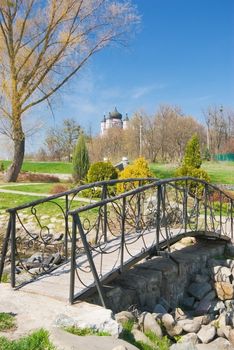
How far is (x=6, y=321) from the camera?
3855 mm

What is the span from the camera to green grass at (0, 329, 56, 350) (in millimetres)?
3293

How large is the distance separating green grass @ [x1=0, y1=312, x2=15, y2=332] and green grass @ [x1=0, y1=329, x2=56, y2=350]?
0.30m

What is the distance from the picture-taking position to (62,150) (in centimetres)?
5097

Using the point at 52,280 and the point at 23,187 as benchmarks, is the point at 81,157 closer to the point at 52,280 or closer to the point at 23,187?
the point at 23,187

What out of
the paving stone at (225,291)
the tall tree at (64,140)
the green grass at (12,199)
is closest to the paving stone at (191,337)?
the paving stone at (225,291)

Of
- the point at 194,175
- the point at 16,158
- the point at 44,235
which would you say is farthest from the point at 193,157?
the point at 16,158

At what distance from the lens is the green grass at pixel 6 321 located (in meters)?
3.75

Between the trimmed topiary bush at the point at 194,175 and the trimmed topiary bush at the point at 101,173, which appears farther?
the trimmed topiary bush at the point at 101,173

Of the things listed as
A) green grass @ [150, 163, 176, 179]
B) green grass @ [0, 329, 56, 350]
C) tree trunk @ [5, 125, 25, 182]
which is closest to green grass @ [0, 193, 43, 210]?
tree trunk @ [5, 125, 25, 182]

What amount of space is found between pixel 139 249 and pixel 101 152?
3823cm

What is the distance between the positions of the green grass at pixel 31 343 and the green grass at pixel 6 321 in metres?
0.30

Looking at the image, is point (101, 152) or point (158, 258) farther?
point (101, 152)

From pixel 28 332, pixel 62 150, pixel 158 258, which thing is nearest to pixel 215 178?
pixel 158 258

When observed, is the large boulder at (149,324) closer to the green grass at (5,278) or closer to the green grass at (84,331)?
the green grass at (84,331)
